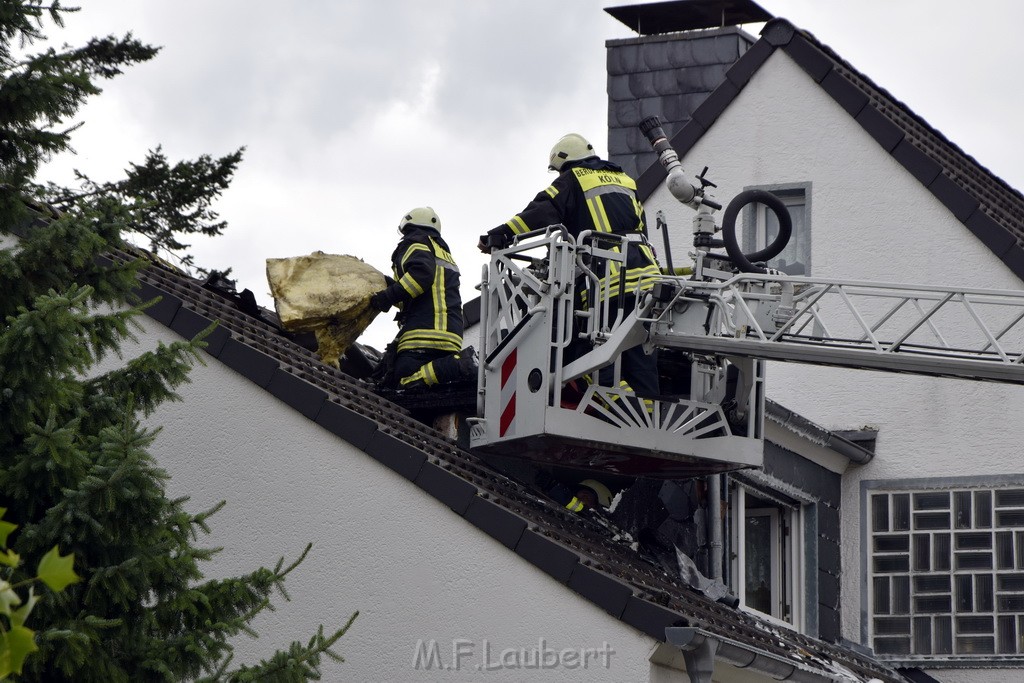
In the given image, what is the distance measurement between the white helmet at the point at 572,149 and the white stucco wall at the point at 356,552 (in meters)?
2.66

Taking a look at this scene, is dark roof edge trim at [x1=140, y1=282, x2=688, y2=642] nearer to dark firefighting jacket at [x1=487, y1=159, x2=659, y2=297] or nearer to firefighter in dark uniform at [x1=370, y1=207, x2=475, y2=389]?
dark firefighting jacket at [x1=487, y1=159, x2=659, y2=297]

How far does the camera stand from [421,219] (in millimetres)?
12336

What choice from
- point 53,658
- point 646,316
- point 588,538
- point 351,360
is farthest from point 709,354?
point 351,360

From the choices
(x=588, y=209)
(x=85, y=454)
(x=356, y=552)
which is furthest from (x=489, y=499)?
(x=85, y=454)

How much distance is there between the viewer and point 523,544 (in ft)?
27.9

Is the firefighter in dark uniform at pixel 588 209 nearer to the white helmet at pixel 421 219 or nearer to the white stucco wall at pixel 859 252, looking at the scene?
the white helmet at pixel 421 219

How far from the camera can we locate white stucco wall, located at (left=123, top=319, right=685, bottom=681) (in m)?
8.44

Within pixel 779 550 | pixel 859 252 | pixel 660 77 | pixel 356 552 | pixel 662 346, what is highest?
pixel 660 77

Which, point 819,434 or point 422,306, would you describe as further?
point 819,434

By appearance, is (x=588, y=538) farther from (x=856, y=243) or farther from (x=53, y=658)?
(x=856, y=243)

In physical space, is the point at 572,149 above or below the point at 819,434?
above

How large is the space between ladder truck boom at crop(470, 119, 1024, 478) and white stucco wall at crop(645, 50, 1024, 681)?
3.61 metres

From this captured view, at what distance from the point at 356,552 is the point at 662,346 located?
212 centimetres

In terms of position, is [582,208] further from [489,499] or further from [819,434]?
[819,434]
